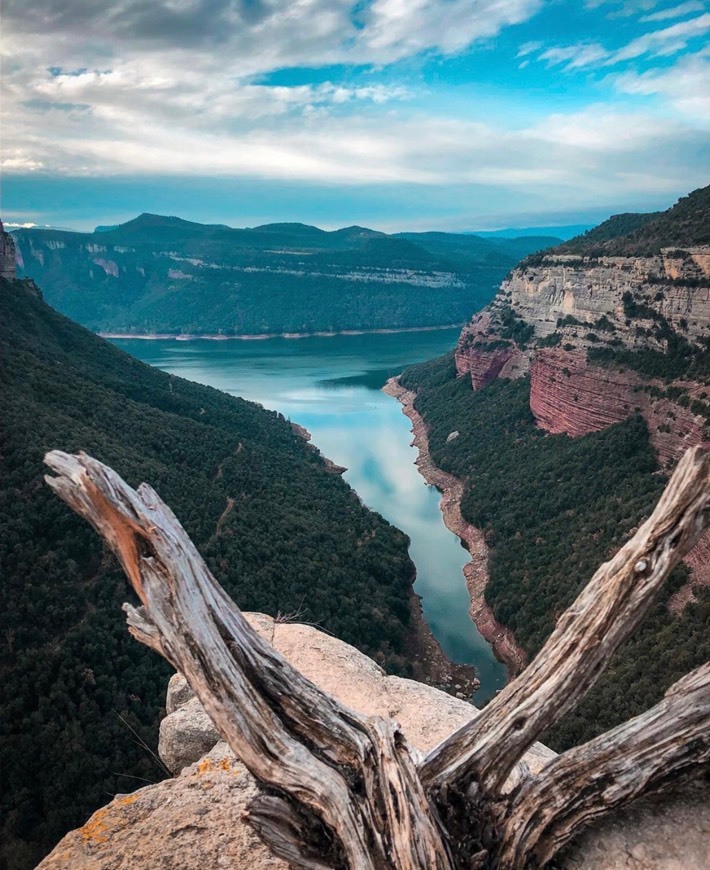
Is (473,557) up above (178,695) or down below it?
below

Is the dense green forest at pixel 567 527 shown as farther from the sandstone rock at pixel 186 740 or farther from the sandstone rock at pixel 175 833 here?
the sandstone rock at pixel 175 833

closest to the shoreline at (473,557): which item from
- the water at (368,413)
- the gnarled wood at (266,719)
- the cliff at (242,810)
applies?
the water at (368,413)

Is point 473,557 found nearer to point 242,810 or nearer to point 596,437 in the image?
point 596,437

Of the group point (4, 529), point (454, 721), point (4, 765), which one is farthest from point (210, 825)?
point (4, 529)

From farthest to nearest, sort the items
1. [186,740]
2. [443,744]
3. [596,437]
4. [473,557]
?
1. [473,557]
2. [596,437]
3. [186,740]
4. [443,744]

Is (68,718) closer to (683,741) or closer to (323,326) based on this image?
(683,741)

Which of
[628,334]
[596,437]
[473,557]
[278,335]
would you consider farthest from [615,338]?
[278,335]

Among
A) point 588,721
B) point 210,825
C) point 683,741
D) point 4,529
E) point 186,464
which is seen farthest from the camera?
point 186,464

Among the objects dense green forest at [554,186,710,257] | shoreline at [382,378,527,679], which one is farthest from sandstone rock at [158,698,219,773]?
dense green forest at [554,186,710,257]
